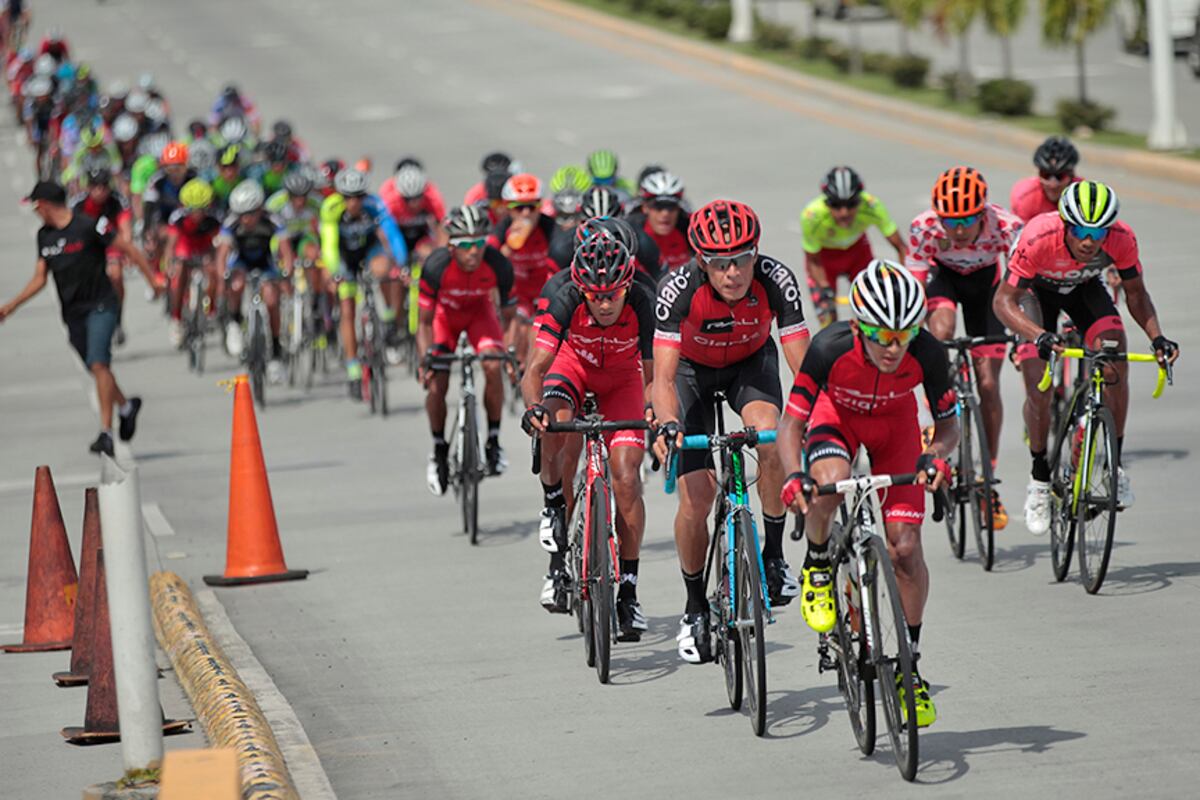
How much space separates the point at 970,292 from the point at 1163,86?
58.9 feet

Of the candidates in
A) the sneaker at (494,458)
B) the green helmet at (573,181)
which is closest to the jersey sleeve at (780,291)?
the sneaker at (494,458)

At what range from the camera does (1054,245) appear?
1262 centimetres

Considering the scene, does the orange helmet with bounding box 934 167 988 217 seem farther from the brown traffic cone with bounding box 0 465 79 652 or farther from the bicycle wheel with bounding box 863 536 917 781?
the brown traffic cone with bounding box 0 465 79 652

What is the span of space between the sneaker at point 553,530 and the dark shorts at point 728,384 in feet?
3.76

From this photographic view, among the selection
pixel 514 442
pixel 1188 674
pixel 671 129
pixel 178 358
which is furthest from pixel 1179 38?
pixel 1188 674

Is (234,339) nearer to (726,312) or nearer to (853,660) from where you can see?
(726,312)

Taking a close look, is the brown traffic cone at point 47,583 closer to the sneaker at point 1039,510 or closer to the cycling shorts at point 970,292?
the sneaker at point 1039,510

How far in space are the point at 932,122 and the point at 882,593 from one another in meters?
29.6

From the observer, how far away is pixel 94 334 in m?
18.2

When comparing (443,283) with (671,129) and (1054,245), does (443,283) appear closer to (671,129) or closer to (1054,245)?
(1054,245)

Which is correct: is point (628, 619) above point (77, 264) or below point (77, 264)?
below

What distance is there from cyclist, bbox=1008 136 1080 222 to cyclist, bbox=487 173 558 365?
4.08m

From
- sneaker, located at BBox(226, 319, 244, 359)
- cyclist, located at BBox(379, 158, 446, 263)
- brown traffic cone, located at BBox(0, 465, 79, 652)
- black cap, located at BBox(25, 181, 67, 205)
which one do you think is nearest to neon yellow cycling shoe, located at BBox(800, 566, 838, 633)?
brown traffic cone, located at BBox(0, 465, 79, 652)

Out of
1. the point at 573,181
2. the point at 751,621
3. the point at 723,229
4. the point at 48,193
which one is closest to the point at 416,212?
the point at 573,181
